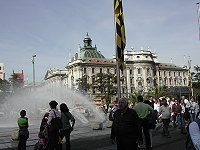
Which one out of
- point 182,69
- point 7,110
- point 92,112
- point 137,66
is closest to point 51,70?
point 137,66

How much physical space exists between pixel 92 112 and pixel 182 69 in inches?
5554

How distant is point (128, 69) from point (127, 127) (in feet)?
450

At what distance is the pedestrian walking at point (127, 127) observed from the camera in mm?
7270

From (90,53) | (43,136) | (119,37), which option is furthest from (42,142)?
(90,53)

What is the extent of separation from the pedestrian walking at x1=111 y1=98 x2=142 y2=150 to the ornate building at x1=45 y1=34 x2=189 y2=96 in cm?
11856

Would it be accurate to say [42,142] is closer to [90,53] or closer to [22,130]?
[22,130]

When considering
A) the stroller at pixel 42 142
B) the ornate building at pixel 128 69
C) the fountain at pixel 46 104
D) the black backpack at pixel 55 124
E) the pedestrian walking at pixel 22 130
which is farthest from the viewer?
the ornate building at pixel 128 69

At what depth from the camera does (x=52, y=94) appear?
35938mm

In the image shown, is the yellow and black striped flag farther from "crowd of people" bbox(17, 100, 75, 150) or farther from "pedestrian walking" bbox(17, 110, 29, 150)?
"pedestrian walking" bbox(17, 110, 29, 150)

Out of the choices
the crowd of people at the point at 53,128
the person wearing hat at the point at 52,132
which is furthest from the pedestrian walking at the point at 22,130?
the person wearing hat at the point at 52,132

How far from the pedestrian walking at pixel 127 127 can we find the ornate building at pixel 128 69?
119 meters

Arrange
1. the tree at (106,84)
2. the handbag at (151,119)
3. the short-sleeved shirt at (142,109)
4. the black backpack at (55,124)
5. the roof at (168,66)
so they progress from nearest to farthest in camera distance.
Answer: the black backpack at (55,124)
the short-sleeved shirt at (142,109)
the handbag at (151,119)
the tree at (106,84)
the roof at (168,66)

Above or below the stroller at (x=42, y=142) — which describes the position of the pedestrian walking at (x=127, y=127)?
above

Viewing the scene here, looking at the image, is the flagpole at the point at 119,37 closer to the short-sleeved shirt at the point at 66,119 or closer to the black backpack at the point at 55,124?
the short-sleeved shirt at the point at 66,119
